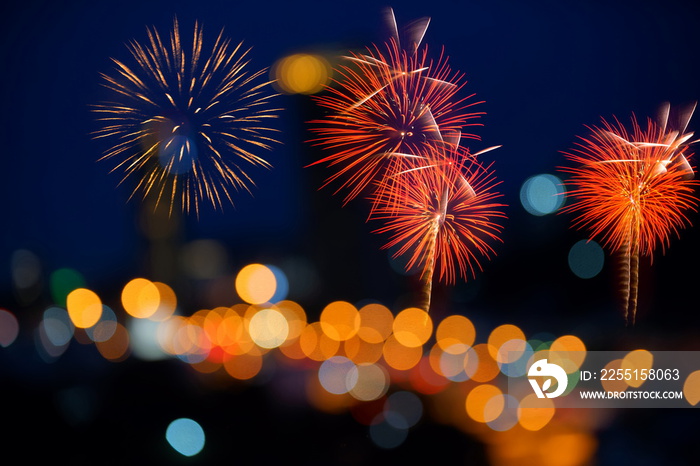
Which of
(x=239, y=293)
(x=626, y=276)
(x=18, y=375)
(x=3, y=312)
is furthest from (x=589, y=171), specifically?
(x=239, y=293)

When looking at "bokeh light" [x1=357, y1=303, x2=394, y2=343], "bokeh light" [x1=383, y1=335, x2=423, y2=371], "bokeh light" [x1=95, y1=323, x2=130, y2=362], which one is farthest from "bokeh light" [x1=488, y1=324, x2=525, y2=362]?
"bokeh light" [x1=95, y1=323, x2=130, y2=362]

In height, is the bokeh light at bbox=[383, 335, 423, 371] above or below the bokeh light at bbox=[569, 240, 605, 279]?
below

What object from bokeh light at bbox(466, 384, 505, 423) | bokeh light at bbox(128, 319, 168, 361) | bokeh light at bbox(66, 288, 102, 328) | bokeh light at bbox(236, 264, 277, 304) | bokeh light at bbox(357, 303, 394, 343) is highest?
bokeh light at bbox(236, 264, 277, 304)

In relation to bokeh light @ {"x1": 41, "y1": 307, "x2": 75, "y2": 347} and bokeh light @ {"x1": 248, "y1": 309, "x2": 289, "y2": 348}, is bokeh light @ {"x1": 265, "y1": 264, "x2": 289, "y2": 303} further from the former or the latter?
bokeh light @ {"x1": 41, "y1": 307, "x2": 75, "y2": 347}

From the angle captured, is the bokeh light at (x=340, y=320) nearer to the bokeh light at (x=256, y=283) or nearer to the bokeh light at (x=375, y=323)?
the bokeh light at (x=375, y=323)

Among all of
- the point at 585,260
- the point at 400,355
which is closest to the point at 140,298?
the point at 585,260

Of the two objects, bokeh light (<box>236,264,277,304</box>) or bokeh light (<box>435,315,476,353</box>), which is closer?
bokeh light (<box>435,315,476,353</box>)
